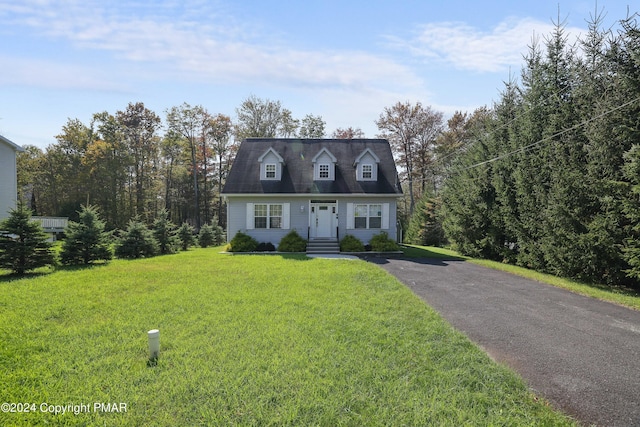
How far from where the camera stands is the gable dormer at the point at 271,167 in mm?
18062

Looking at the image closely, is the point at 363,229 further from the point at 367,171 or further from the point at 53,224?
the point at 53,224

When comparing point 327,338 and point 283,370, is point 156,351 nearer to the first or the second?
point 283,370

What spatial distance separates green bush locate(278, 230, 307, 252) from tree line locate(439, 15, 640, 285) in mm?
9199

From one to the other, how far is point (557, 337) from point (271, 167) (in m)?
15.3

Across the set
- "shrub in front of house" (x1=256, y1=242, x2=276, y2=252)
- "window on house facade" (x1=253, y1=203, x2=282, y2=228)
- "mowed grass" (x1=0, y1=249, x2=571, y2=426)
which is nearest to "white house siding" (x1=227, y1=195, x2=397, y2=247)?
"window on house facade" (x1=253, y1=203, x2=282, y2=228)

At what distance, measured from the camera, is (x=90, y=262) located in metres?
12.0

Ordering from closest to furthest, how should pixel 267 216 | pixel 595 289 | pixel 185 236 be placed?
1. pixel 595 289
2. pixel 267 216
3. pixel 185 236

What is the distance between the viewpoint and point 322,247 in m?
16.8

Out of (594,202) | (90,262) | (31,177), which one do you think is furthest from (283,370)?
(31,177)

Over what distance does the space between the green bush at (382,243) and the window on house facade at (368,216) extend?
86cm

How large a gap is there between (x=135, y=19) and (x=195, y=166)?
28.1 meters

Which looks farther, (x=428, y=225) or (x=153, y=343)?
(x=428, y=225)

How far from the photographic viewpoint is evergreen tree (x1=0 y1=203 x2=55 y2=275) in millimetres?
9570

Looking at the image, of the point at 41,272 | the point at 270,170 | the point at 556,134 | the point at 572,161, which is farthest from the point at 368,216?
the point at 41,272
